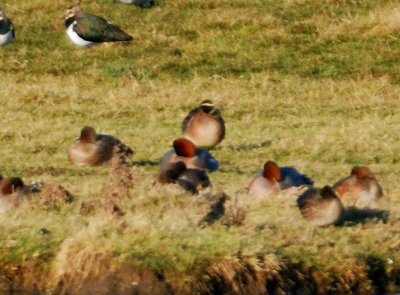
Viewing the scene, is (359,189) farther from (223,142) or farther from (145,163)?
(223,142)

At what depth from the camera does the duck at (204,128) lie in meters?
15.2

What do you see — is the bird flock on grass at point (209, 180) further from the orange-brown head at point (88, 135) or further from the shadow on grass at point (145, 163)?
the shadow on grass at point (145, 163)

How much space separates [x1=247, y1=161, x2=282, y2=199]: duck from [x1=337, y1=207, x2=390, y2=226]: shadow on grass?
772 mm

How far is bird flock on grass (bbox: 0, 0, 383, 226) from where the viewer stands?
1111cm

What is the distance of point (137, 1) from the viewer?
2231 centimetres

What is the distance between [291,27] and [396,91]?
3.41m

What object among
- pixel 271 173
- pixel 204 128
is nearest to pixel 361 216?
pixel 271 173

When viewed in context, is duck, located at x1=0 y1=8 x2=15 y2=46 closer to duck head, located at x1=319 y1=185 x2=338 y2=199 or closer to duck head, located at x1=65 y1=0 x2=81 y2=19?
duck head, located at x1=65 y1=0 x2=81 y2=19

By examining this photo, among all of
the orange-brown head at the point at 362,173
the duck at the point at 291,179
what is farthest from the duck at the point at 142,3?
the orange-brown head at the point at 362,173

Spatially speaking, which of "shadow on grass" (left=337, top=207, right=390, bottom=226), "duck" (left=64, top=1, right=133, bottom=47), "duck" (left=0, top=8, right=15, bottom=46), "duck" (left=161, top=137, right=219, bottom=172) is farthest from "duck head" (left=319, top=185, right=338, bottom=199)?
"duck" (left=0, top=8, right=15, bottom=46)

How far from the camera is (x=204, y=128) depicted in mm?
15188

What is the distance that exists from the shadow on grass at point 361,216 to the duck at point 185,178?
1.35 metres

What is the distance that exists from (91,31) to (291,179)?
854 centimetres

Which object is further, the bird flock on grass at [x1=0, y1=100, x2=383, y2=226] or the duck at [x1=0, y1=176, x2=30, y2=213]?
the duck at [x1=0, y1=176, x2=30, y2=213]
